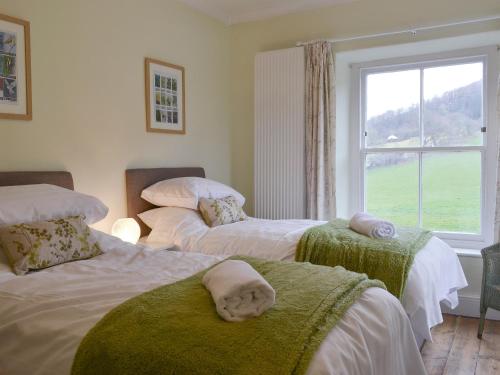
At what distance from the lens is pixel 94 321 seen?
1415 mm

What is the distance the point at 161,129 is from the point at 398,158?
7.15ft

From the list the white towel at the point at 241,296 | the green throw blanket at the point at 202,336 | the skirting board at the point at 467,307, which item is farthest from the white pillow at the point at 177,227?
the skirting board at the point at 467,307

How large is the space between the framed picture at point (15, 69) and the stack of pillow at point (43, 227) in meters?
0.51

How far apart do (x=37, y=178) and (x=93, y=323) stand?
1.51 metres

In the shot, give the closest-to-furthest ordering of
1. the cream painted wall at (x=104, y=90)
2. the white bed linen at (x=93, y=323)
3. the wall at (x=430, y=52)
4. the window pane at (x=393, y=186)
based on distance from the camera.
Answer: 1. the white bed linen at (x=93, y=323)
2. the cream painted wall at (x=104, y=90)
3. the wall at (x=430, y=52)
4. the window pane at (x=393, y=186)

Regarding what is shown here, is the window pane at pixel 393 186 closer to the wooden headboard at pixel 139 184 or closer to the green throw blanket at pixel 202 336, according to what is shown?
the wooden headboard at pixel 139 184

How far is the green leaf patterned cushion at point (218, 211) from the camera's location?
324 cm

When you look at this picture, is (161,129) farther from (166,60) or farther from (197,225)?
(197,225)

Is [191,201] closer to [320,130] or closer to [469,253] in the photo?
[320,130]

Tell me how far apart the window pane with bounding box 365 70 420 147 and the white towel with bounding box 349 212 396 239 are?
4.93 feet

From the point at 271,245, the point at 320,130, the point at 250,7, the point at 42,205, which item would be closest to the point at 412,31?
the point at 320,130

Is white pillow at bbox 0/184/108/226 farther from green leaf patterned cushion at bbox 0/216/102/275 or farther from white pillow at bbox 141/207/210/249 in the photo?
white pillow at bbox 141/207/210/249

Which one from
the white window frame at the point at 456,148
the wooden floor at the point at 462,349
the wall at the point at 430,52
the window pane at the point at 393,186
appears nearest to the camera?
the wooden floor at the point at 462,349

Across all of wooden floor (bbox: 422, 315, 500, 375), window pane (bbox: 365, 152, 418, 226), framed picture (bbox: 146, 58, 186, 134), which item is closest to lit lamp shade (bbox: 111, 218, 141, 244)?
framed picture (bbox: 146, 58, 186, 134)
